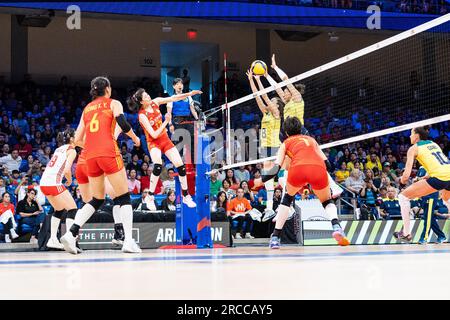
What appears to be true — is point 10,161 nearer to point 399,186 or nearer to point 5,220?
point 5,220

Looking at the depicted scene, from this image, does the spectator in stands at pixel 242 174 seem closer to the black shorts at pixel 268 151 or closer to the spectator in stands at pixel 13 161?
the black shorts at pixel 268 151

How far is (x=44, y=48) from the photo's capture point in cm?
2689

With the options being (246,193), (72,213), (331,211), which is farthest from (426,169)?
(246,193)

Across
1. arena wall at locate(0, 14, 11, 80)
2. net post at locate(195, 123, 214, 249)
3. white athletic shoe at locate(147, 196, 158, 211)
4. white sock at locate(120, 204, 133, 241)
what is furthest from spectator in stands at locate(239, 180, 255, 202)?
arena wall at locate(0, 14, 11, 80)

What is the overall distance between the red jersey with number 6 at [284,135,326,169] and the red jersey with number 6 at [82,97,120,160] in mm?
2281

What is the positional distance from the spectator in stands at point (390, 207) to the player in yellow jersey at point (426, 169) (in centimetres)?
567

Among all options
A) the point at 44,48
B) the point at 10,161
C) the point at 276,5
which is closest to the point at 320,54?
the point at 276,5

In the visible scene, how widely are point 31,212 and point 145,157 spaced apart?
512 cm

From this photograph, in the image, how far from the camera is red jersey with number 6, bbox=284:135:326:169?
894cm

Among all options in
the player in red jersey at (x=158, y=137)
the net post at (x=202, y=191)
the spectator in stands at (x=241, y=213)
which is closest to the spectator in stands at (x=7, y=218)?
the spectator in stands at (x=241, y=213)

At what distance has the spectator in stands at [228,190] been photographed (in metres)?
16.8

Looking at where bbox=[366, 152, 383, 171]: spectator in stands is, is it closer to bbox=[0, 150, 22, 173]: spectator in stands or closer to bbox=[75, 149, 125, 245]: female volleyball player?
bbox=[0, 150, 22, 173]: spectator in stands

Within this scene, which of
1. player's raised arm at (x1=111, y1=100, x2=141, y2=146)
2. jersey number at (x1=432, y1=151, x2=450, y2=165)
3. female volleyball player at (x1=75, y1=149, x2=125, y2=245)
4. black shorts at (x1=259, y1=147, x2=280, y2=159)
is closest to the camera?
player's raised arm at (x1=111, y1=100, x2=141, y2=146)

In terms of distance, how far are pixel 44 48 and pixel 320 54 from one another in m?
11.7
